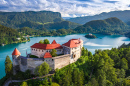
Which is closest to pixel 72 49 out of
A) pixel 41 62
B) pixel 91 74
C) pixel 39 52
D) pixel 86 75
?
pixel 86 75

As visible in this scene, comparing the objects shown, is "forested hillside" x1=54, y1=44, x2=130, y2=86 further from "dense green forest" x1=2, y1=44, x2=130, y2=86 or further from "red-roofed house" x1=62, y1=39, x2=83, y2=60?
"red-roofed house" x1=62, y1=39, x2=83, y2=60

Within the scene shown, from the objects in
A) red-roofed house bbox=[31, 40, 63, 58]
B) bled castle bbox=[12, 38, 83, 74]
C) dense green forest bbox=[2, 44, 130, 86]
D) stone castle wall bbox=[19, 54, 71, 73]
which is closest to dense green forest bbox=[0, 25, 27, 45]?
bled castle bbox=[12, 38, 83, 74]

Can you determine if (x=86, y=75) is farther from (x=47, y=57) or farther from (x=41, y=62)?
(x=41, y=62)

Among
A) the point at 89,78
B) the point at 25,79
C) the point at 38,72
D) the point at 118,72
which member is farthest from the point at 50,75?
the point at 118,72

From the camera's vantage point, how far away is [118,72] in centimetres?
4122

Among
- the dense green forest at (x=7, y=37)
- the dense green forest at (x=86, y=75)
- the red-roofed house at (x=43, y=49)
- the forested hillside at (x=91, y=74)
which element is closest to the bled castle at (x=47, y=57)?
the red-roofed house at (x=43, y=49)

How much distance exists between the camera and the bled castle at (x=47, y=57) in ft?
113

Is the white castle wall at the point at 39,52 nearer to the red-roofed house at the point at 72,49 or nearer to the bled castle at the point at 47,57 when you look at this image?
the bled castle at the point at 47,57

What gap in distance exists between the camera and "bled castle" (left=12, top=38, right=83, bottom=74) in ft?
113

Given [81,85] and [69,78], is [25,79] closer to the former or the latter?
[69,78]

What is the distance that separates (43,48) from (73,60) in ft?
37.0

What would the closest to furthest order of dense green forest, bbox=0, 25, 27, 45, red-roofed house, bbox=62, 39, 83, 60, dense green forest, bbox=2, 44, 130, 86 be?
1. dense green forest, bbox=2, 44, 130, 86
2. red-roofed house, bbox=62, 39, 83, 60
3. dense green forest, bbox=0, 25, 27, 45

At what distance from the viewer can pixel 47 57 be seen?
3403 centimetres

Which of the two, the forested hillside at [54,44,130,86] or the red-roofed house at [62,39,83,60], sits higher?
the red-roofed house at [62,39,83,60]
